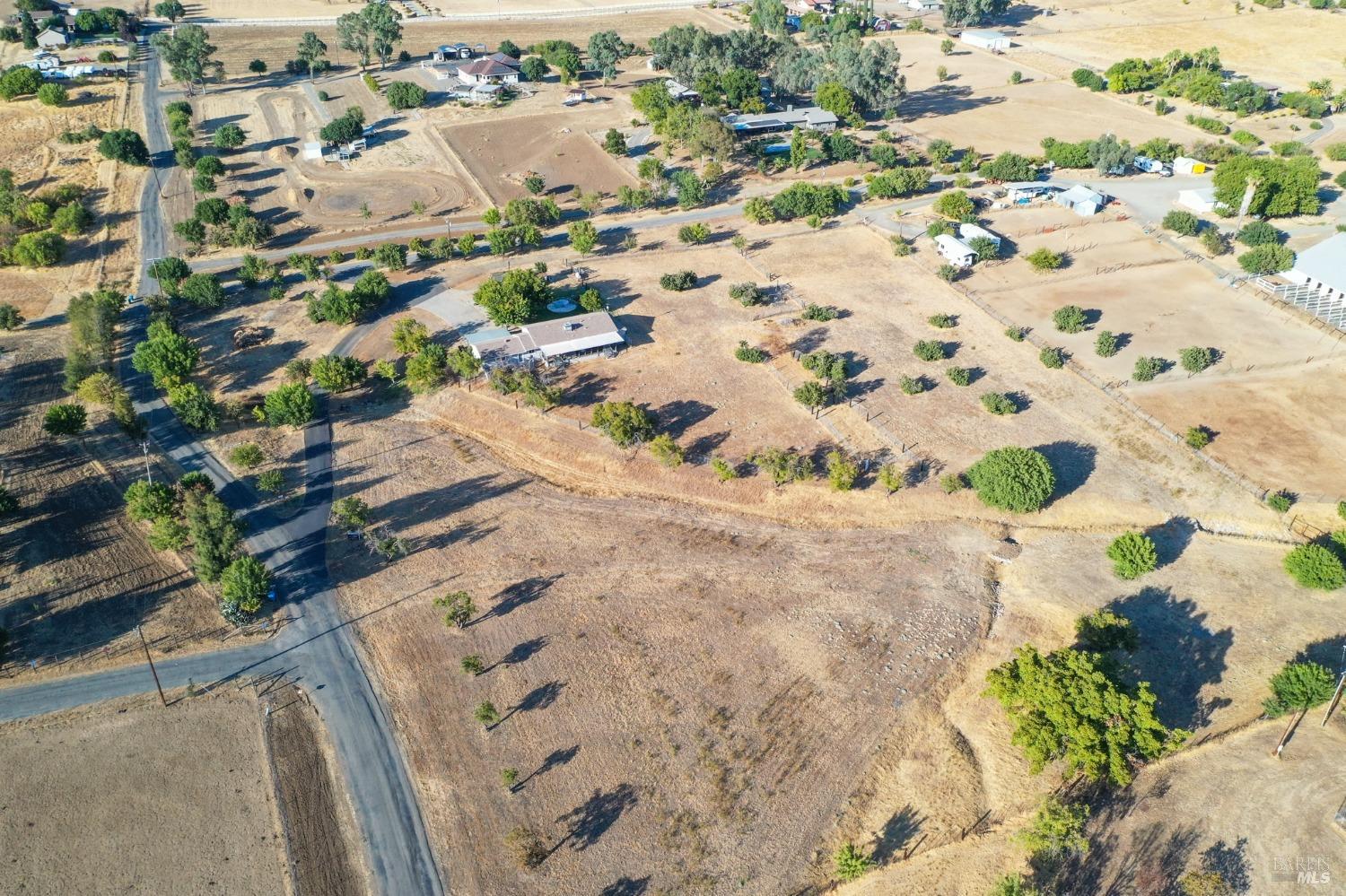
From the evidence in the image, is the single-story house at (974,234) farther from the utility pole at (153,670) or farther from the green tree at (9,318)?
the green tree at (9,318)

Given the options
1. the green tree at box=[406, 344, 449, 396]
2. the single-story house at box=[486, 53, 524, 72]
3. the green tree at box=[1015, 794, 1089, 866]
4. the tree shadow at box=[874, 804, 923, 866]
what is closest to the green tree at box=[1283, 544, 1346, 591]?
the green tree at box=[1015, 794, 1089, 866]

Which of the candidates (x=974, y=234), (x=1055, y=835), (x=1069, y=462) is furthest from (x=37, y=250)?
(x=1055, y=835)

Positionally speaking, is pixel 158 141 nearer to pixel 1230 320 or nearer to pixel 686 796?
pixel 686 796

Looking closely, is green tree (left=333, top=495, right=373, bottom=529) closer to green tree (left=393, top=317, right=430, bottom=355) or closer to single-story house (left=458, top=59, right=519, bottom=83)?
green tree (left=393, top=317, right=430, bottom=355)

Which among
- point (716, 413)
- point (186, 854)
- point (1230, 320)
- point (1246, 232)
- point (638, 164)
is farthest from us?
point (638, 164)

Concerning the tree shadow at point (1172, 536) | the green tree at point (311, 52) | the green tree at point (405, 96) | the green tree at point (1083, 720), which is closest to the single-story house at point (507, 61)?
the green tree at point (405, 96)

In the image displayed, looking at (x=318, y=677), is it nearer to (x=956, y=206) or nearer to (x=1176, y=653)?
(x=1176, y=653)

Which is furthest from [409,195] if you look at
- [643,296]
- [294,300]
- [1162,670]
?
[1162,670]
